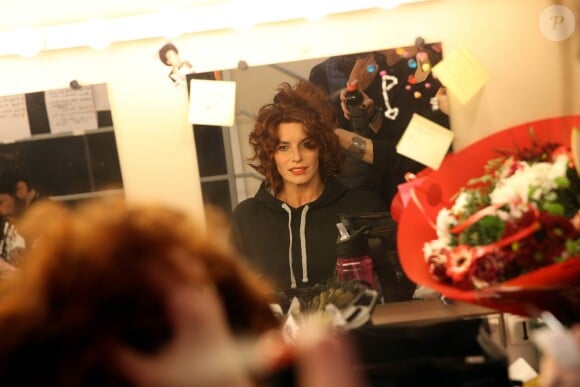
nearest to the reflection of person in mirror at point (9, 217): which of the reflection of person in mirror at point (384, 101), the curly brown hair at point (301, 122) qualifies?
the curly brown hair at point (301, 122)

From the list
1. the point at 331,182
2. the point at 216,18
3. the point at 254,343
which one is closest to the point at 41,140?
the point at 216,18

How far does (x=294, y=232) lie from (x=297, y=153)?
0.54ft

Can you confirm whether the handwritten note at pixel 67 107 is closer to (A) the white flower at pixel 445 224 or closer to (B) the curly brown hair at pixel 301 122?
(B) the curly brown hair at pixel 301 122

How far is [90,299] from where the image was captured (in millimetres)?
563

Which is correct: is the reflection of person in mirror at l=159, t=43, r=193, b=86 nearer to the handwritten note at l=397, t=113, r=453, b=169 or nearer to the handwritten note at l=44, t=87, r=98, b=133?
the handwritten note at l=44, t=87, r=98, b=133

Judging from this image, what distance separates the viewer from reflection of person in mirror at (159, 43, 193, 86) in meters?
1.38

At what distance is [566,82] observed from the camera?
1.35 m

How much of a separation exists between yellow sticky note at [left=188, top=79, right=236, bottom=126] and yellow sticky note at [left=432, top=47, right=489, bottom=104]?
1.36 feet

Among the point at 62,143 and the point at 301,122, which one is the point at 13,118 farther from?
the point at 301,122

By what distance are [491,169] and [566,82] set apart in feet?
1.35

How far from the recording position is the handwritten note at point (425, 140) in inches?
52.7

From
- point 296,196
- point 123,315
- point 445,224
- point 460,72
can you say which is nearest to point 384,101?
point 460,72

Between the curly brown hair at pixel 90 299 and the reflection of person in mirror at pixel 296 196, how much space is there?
29.9 inches

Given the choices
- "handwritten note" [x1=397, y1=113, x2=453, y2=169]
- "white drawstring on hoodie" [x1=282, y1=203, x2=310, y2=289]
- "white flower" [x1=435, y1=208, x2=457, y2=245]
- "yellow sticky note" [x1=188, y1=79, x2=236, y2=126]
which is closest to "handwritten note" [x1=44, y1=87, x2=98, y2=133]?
"yellow sticky note" [x1=188, y1=79, x2=236, y2=126]
